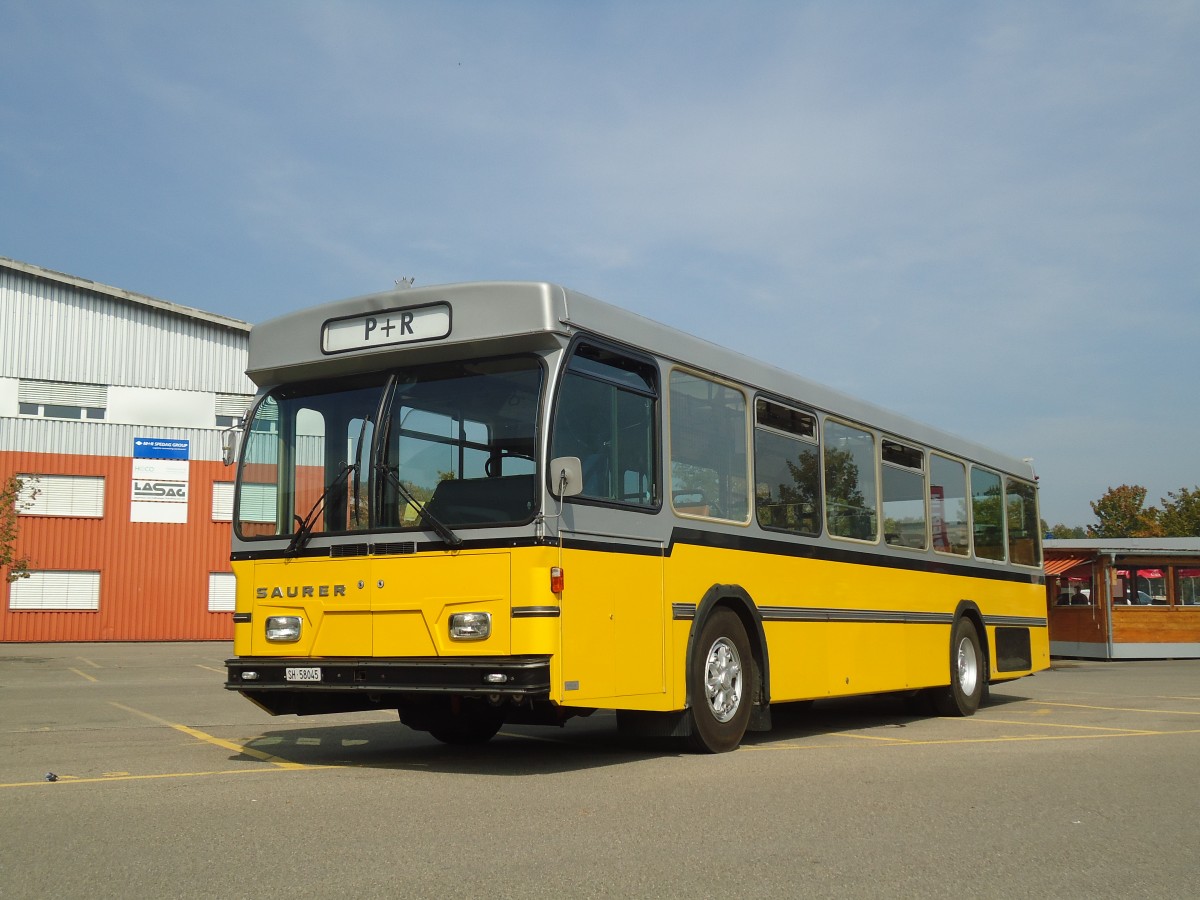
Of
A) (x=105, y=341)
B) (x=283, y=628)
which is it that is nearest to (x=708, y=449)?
(x=283, y=628)

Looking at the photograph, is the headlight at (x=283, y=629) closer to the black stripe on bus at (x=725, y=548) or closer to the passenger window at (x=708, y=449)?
the black stripe on bus at (x=725, y=548)

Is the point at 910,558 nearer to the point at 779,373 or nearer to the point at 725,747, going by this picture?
the point at 779,373

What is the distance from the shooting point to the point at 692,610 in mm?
9180

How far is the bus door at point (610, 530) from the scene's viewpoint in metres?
7.97

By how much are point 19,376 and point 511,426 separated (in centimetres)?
3459

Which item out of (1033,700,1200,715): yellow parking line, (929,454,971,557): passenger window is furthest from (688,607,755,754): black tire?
(1033,700,1200,715): yellow parking line

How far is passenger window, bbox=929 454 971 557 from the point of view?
14.0 m

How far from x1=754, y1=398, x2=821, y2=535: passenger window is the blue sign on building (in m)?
31.1

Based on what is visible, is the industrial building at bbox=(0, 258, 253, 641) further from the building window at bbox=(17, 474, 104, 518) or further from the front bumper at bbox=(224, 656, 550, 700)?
the front bumper at bbox=(224, 656, 550, 700)

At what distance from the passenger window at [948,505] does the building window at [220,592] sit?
29171 millimetres

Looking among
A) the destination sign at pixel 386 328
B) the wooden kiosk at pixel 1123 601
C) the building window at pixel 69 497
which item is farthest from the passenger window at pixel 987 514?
the building window at pixel 69 497

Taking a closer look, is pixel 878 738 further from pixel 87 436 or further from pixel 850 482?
pixel 87 436

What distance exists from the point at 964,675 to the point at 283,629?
8.72m

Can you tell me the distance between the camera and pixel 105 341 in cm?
3941
